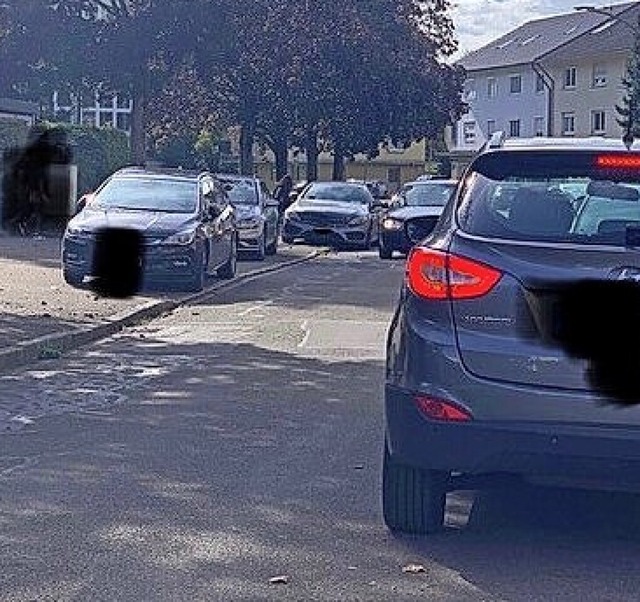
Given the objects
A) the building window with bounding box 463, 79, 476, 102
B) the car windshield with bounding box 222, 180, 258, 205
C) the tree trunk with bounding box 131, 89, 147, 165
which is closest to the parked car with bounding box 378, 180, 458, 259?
the car windshield with bounding box 222, 180, 258, 205

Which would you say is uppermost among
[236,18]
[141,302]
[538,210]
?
[236,18]

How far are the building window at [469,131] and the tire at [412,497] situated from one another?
9549cm

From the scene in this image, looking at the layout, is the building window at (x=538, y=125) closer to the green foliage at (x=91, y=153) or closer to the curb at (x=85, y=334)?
the green foliage at (x=91, y=153)

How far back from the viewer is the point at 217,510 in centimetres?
810

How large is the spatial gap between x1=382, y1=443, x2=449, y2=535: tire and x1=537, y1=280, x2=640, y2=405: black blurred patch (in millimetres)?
930

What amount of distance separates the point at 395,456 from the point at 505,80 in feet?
298

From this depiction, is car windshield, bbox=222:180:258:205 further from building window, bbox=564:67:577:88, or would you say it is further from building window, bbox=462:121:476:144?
building window, bbox=462:121:476:144

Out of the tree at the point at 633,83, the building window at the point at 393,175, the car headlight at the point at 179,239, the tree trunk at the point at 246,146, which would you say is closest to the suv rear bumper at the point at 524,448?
the car headlight at the point at 179,239

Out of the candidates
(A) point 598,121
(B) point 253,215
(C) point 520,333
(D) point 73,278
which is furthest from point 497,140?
(A) point 598,121

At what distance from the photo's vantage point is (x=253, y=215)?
30.0 m

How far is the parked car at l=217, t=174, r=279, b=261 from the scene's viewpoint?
29906mm

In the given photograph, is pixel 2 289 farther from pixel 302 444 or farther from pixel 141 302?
Answer: pixel 302 444

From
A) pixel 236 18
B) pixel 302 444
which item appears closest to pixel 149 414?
pixel 302 444

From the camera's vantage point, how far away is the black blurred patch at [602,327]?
679 centimetres
